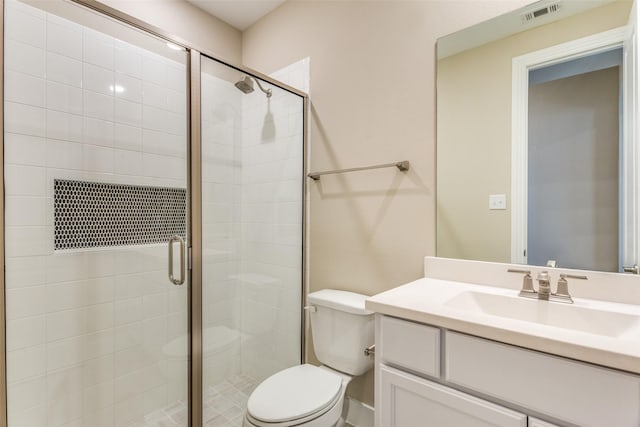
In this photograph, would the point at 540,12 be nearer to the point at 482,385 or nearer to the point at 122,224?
the point at 482,385

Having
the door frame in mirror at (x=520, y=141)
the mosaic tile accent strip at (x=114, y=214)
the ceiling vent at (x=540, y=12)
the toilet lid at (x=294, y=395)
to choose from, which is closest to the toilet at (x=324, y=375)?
the toilet lid at (x=294, y=395)

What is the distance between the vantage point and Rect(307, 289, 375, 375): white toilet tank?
1.49 m

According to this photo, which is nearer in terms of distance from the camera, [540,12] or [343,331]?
[540,12]

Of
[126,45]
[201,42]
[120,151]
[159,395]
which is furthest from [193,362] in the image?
[201,42]

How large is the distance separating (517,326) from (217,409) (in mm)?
1528

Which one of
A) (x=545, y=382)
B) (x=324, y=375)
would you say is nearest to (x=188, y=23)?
(x=324, y=375)

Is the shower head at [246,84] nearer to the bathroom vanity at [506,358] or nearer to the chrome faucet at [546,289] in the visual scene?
the bathroom vanity at [506,358]

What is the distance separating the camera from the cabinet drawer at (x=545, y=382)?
673 millimetres

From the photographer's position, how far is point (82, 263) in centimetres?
147

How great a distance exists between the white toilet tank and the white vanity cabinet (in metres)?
0.44

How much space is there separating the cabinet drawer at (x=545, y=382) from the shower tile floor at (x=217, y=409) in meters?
1.28

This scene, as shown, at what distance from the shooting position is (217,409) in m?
1.65

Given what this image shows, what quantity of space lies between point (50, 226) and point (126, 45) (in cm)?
87

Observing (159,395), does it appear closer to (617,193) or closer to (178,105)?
(178,105)
